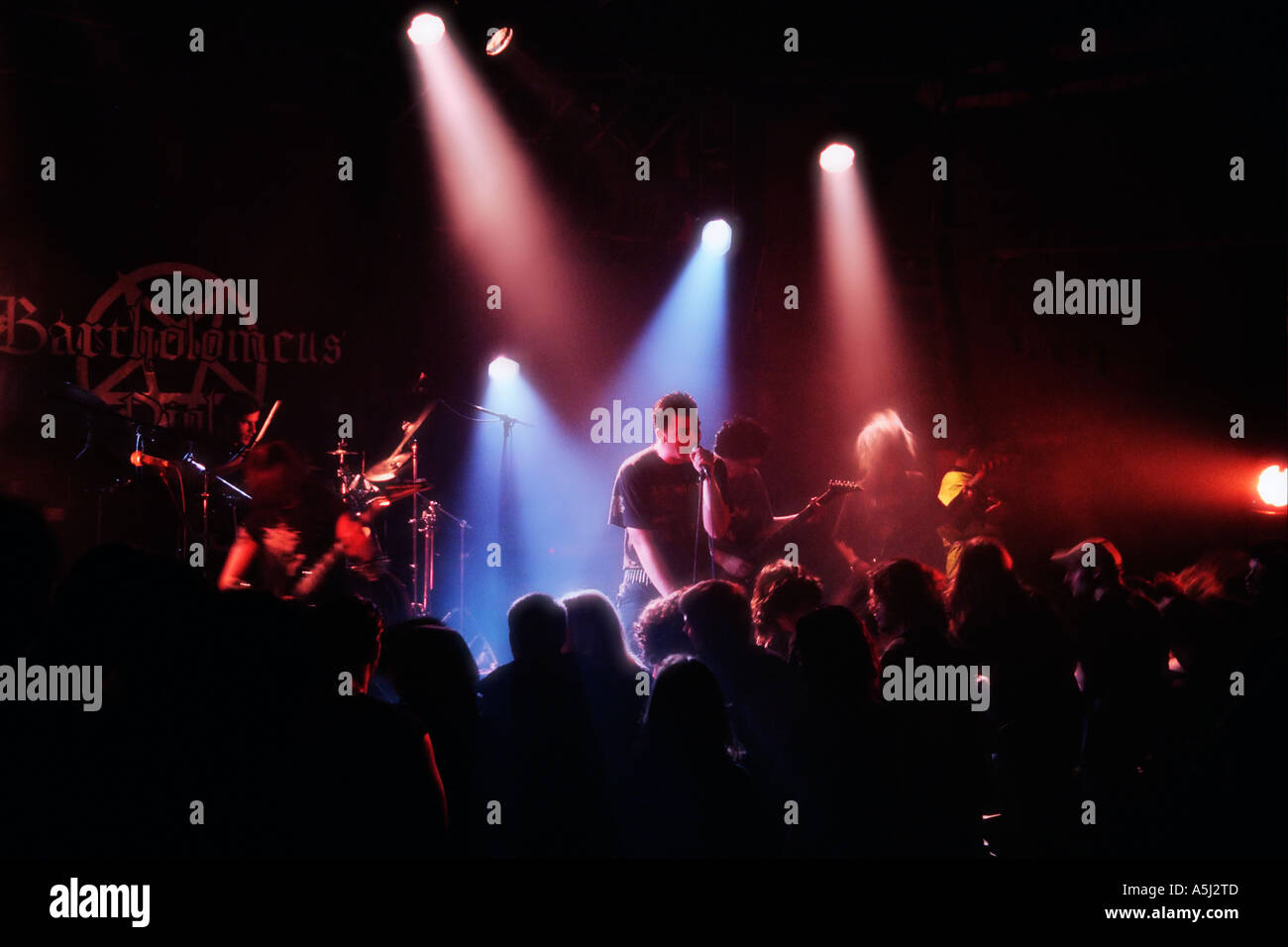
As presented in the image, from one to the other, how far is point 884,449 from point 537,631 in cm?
406

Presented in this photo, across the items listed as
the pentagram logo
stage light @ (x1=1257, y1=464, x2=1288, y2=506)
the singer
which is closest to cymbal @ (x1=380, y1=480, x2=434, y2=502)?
the pentagram logo

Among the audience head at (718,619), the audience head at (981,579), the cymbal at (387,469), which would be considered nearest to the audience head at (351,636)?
the audience head at (718,619)

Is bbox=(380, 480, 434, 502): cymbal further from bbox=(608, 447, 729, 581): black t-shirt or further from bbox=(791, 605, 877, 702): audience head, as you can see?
bbox=(791, 605, 877, 702): audience head

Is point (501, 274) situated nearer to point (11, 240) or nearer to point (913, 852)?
point (11, 240)

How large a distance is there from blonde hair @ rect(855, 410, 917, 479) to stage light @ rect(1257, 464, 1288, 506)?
2.71 metres

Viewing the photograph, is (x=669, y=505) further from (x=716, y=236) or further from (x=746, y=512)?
(x=716, y=236)

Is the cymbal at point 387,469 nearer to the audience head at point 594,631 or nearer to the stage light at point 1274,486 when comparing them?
the audience head at point 594,631

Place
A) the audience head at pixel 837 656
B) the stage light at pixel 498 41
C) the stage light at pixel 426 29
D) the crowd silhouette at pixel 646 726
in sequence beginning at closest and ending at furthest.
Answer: the crowd silhouette at pixel 646 726 < the audience head at pixel 837 656 < the stage light at pixel 426 29 < the stage light at pixel 498 41

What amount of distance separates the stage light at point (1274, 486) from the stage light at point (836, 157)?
4135 millimetres

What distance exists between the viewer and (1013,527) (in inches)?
237

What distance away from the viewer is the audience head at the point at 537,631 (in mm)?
2707

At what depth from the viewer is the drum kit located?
599cm

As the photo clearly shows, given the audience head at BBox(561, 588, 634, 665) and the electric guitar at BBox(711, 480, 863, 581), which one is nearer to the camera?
the audience head at BBox(561, 588, 634, 665)
